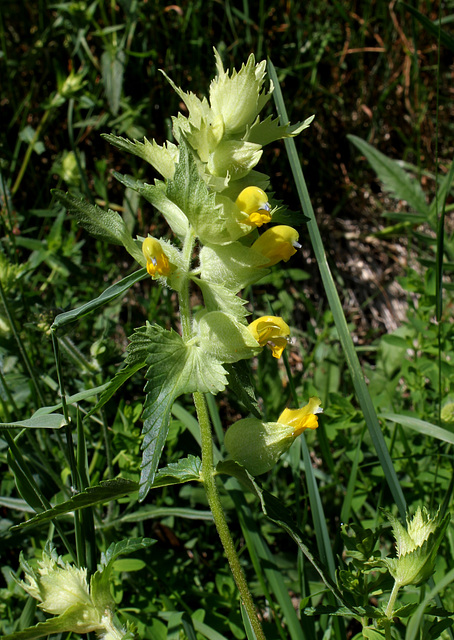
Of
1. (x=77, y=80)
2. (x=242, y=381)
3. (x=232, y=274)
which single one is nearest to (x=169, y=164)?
(x=232, y=274)

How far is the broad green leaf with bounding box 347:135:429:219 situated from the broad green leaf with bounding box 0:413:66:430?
1.80 m

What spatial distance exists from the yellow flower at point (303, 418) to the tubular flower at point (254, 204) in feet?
1.02

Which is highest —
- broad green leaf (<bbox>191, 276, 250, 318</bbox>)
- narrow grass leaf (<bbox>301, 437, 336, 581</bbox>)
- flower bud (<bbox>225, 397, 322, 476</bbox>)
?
broad green leaf (<bbox>191, 276, 250, 318</bbox>)

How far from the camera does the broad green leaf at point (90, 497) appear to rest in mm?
779

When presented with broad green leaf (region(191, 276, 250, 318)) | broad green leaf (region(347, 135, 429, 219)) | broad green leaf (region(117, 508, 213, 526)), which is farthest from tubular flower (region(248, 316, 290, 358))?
broad green leaf (region(347, 135, 429, 219))

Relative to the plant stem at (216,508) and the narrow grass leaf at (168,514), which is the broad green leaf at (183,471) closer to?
the plant stem at (216,508)

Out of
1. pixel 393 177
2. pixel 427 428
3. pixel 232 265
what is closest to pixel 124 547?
pixel 232 265

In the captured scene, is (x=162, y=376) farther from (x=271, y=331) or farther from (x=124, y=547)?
(x=124, y=547)

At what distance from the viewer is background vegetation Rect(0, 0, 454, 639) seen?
4.62 ft

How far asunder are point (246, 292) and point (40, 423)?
3.59ft

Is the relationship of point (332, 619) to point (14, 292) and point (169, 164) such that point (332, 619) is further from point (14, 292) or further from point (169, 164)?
point (14, 292)

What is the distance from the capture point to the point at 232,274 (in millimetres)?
905

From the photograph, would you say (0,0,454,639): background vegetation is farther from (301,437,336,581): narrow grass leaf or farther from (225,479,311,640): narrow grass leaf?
(301,437,336,581): narrow grass leaf

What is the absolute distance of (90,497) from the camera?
0.81 m
